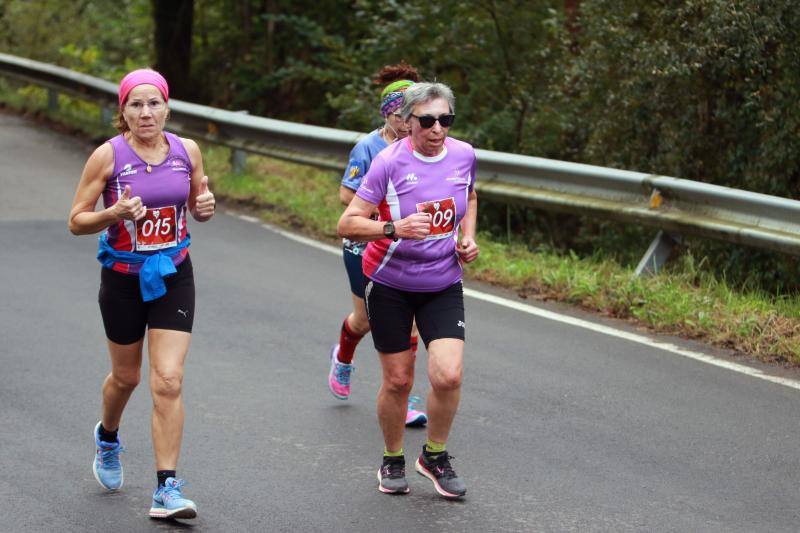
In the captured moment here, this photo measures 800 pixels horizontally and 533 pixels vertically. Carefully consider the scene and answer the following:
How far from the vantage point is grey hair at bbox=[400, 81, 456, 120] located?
5859 millimetres

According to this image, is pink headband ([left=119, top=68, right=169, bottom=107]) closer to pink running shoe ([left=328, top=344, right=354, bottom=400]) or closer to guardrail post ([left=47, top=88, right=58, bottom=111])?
pink running shoe ([left=328, top=344, right=354, bottom=400])

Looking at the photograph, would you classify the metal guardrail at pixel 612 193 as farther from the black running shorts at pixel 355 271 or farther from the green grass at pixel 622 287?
the black running shorts at pixel 355 271

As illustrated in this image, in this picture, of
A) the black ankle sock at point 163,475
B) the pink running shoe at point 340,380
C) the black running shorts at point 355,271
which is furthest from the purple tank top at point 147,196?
the pink running shoe at point 340,380

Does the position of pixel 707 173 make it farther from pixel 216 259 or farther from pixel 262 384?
pixel 262 384

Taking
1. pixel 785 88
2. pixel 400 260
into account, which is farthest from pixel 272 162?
pixel 400 260

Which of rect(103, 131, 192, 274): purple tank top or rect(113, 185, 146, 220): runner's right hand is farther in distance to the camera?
rect(103, 131, 192, 274): purple tank top

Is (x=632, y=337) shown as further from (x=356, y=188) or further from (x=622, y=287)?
(x=356, y=188)

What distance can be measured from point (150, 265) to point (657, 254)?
526 centimetres

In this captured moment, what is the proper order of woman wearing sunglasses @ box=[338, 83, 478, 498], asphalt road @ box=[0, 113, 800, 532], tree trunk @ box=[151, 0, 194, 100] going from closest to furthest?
asphalt road @ box=[0, 113, 800, 532] → woman wearing sunglasses @ box=[338, 83, 478, 498] → tree trunk @ box=[151, 0, 194, 100]

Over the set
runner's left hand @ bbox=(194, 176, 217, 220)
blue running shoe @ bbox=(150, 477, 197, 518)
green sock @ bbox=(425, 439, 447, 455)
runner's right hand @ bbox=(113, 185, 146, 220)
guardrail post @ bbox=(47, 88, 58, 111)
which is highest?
runner's right hand @ bbox=(113, 185, 146, 220)

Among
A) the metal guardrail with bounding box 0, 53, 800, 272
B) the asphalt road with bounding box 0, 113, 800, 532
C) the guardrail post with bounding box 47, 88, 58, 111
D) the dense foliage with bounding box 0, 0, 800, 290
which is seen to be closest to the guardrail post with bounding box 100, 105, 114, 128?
the guardrail post with bounding box 47, 88, 58, 111

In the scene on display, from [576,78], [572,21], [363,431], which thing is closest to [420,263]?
[363,431]

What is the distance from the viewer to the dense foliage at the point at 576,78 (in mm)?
11000

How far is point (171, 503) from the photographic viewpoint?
18.1ft
